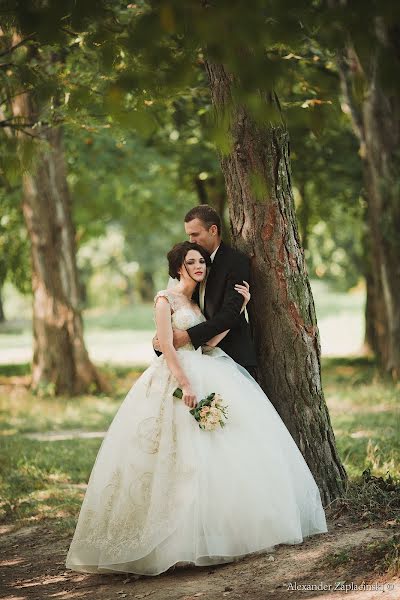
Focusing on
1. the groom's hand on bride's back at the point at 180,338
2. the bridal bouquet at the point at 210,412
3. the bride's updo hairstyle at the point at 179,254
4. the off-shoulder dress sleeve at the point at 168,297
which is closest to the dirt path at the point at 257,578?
the bridal bouquet at the point at 210,412

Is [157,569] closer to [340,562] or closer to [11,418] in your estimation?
[340,562]

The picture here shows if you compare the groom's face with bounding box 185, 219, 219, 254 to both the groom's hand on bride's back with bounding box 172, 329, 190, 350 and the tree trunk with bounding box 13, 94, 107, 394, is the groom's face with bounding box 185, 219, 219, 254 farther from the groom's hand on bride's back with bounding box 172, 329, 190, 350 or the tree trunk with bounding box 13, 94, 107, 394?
the tree trunk with bounding box 13, 94, 107, 394

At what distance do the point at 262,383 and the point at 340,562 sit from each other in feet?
5.28

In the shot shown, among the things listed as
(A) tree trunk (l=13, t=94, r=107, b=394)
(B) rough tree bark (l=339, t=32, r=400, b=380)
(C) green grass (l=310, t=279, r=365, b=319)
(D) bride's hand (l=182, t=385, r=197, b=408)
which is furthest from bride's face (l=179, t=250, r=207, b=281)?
(C) green grass (l=310, t=279, r=365, b=319)

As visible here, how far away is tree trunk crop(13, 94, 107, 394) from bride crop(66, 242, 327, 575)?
9419 mm

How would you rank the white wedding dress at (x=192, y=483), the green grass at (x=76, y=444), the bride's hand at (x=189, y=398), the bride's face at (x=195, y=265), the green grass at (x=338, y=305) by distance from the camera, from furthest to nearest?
1. the green grass at (x=338, y=305)
2. the green grass at (x=76, y=444)
3. the bride's face at (x=195, y=265)
4. the bride's hand at (x=189, y=398)
5. the white wedding dress at (x=192, y=483)

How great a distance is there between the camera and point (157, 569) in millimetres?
4992

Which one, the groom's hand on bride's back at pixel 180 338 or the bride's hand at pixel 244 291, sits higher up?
the bride's hand at pixel 244 291

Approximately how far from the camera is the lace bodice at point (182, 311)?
5594 mm

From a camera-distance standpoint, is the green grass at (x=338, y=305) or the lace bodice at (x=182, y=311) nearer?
the lace bodice at (x=182, y=311)

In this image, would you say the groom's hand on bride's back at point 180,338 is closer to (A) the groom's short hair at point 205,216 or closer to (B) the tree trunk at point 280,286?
(B) the tree trunk at point 280,286

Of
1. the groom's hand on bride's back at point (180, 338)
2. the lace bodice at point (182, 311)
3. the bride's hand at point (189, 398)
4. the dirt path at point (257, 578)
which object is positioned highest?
the lace bodice at point (182, 311)

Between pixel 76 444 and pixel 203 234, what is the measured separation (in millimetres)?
4877

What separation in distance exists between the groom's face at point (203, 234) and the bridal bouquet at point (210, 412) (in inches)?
47.6
